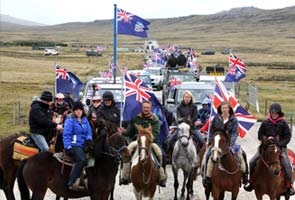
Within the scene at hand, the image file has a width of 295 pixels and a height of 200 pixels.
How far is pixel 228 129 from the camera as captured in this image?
33.6ft

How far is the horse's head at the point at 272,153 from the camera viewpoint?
383 inches

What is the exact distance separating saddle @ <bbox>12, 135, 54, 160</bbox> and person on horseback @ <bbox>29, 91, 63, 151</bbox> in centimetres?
16

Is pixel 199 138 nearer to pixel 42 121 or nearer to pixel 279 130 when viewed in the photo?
pixel 279 130

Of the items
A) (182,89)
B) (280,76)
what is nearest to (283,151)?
(182,89)

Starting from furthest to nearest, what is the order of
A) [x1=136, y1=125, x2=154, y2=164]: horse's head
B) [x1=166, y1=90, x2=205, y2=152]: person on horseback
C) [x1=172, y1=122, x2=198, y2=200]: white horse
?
[x1=166, y1=90, x2=205, y2=152]: person on horseback → [x1=172, y1=122, x2=198, y2=200]: white horse → [x1=136, y1=125, x2=154, y2=164]: horse's head

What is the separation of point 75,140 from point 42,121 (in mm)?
1170

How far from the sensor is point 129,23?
852 inches

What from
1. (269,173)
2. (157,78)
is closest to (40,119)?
(269,173)

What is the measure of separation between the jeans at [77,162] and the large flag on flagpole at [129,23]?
12723 millimetres

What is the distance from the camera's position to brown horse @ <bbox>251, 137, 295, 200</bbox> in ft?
32.1

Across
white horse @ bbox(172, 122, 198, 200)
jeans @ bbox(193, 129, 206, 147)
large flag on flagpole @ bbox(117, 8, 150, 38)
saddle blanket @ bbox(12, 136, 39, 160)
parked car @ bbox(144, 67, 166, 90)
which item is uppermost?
large flag on flagpole @ bbox(117, 8, 150, 38)

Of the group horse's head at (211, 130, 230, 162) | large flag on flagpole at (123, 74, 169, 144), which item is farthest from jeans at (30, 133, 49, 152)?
horse's head at (211, 130, 230, 162)

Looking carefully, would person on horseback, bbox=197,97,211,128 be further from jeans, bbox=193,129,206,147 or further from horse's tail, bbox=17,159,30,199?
horse's tail, bbox=17,159,30,199

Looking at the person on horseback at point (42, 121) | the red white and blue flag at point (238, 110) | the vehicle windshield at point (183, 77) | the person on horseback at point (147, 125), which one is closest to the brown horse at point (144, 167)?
the person on horseback at point (147, 125)
